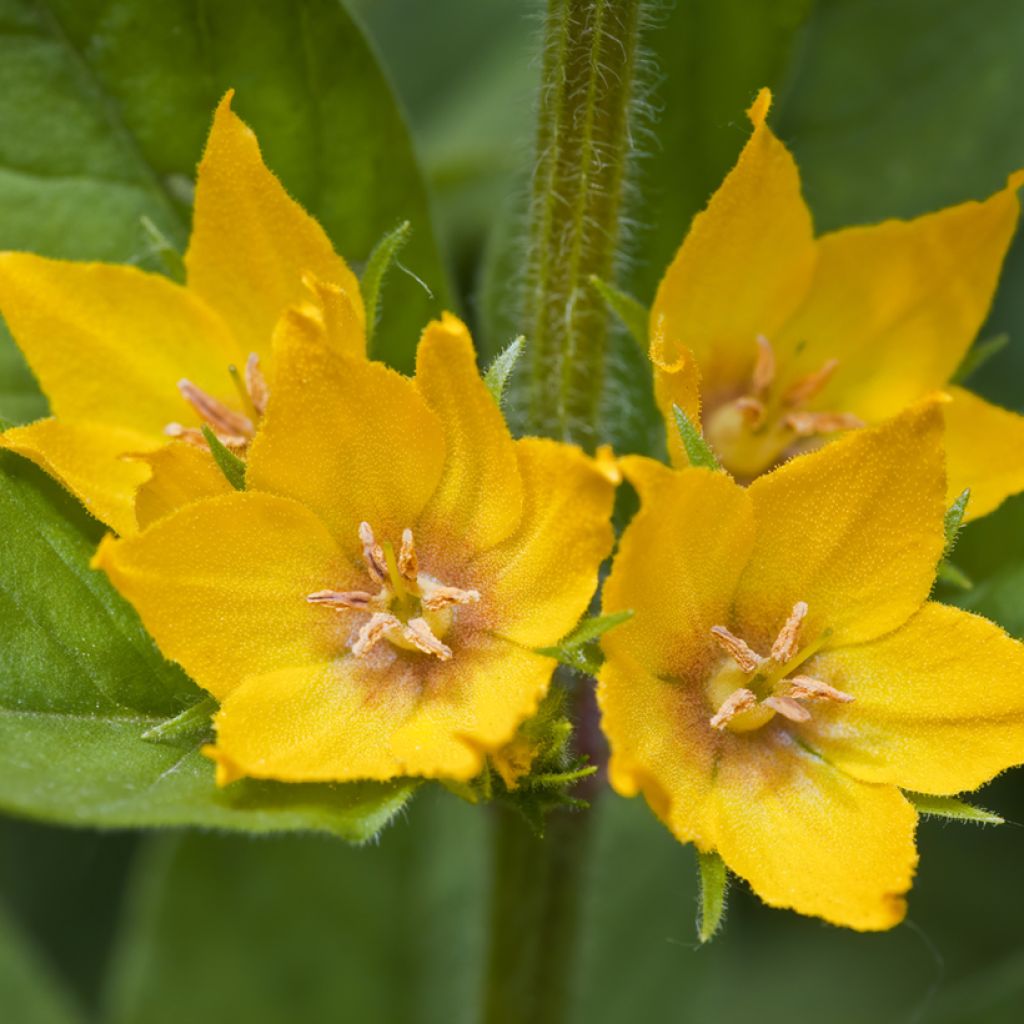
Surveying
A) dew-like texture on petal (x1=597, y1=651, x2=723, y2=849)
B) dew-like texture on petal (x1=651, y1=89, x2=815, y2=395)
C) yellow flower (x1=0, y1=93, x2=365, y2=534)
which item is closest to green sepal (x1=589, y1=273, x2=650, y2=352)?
dew-like texture on petal (x1=651, y1=89, x2=815, y2=395)

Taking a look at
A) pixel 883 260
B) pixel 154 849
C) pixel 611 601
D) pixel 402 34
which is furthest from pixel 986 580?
pixel 402 34

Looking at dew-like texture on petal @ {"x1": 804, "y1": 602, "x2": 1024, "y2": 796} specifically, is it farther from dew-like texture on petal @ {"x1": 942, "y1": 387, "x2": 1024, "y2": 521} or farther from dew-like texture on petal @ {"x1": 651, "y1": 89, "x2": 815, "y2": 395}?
dew-like texture on petal @ {"x1": 651, "y1": 89, "x2": 815, "y2": 395}

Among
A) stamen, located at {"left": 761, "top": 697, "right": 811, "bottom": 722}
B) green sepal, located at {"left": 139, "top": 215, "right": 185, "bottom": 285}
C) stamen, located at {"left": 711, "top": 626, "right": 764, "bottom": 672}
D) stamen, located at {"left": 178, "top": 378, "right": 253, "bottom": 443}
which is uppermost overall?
green sepal, located at {"left": 139, "top": 215, "right": 185, "bottom": 285}

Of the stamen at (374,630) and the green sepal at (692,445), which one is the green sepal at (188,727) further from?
the green sepal at (692,445)

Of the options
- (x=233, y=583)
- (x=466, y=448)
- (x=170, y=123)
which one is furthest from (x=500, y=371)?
(x=170, y=123)

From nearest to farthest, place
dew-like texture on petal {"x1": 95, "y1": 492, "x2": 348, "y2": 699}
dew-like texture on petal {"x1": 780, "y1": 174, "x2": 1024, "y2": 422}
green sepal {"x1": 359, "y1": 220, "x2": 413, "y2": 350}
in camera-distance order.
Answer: dew-like texture on petal {"x1": 95, "y1": 492, "x2": 348, "y2": 699}
green sepal {"x1": 359, "y1": 220, "x2": 413, "y2": 350}
dew-like texture on petal {"x1": 780, "y1": 174, "x2": 1024, "y2": 422}

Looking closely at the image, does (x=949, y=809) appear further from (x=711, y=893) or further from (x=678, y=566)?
(x=678, y=566)

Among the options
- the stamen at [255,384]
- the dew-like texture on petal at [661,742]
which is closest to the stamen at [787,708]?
the dew-like texture on petal at [661,742]
